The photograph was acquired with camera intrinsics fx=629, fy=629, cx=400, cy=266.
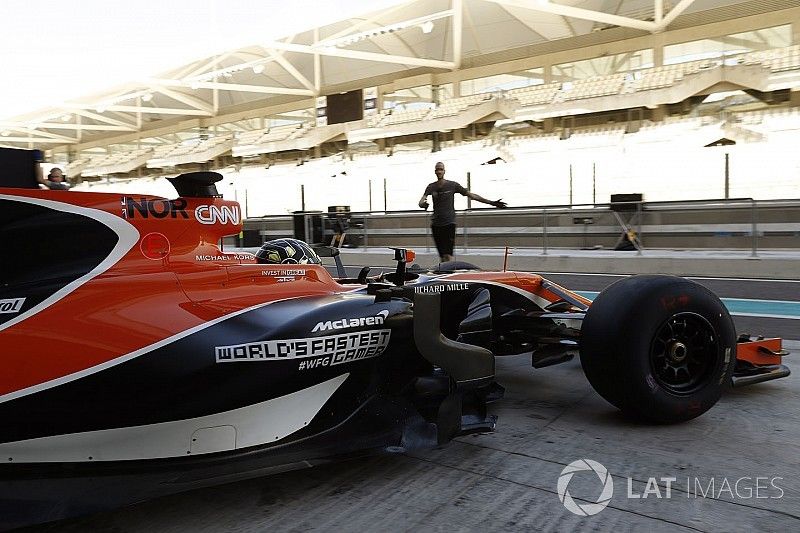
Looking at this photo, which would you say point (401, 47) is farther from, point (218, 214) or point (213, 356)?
point (213, 356)

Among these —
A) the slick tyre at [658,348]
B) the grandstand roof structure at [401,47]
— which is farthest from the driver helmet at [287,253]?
the grandstand roof structure at [401,47]

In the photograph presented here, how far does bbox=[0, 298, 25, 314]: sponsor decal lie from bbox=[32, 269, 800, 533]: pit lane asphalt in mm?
846

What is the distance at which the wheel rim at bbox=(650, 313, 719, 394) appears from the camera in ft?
11.3

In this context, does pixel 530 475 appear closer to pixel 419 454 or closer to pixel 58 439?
pixel 419 454

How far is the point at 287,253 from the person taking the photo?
13.4 ft

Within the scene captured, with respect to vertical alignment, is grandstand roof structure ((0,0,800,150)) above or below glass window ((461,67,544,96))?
above

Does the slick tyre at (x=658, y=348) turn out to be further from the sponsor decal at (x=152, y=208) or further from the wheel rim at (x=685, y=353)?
the sponsor decal at (x=152, y=208)

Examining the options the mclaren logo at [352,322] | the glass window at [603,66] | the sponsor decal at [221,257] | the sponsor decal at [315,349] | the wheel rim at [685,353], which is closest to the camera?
the sponsor decal at [315,349]

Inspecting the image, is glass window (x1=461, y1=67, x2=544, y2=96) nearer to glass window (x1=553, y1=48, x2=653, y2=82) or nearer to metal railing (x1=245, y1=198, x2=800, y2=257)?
glass window (x1=553, y1=48, x2=653, y2=82)

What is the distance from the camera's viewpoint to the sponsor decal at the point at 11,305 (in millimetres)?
2344

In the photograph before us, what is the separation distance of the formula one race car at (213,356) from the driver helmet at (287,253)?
2.13ft

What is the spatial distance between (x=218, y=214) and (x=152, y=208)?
375 mm

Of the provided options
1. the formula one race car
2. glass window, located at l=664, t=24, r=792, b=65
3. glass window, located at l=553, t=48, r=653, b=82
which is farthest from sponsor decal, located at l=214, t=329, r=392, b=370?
glass window, located at l=553, t=48, r=653, b=82

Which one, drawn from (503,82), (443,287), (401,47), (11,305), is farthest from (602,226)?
(401,47)
